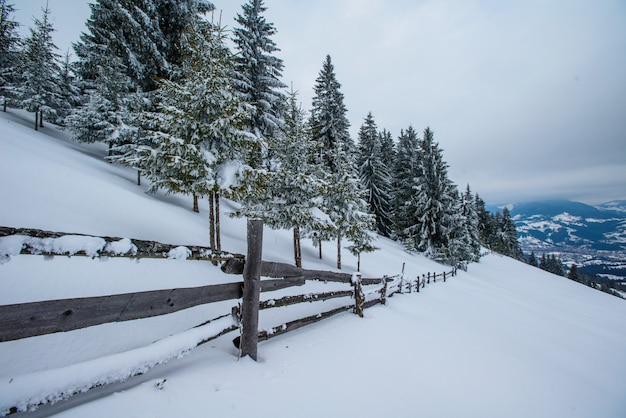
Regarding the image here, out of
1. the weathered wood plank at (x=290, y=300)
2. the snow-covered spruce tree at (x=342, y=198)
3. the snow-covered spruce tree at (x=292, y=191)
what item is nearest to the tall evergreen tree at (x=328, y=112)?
the snow-covered spruce tree at (x=342, y=198)

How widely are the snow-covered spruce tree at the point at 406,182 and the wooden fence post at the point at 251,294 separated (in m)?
30.2

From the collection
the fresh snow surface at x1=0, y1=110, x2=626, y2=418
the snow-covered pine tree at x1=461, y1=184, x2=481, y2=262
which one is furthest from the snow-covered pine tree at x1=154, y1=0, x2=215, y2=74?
the snow-covered pine tree at x1=461, y1=184, x2=481, y2=262

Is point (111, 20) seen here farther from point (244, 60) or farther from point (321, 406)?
point (321, 406)

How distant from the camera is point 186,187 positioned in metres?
11.0

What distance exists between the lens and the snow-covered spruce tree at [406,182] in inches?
1323

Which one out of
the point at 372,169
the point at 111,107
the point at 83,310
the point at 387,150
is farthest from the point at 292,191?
the point at 387,150

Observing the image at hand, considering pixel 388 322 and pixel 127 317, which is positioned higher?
pixel 127 317

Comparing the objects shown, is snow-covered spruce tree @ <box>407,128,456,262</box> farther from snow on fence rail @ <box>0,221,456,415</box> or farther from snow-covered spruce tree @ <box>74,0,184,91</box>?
snow on fence rail @ <box>0,221,456,415</box>

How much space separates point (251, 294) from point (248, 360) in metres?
0.86

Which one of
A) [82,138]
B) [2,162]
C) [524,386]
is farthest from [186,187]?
[82,138]

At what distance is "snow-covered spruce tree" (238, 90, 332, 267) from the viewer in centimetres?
1373

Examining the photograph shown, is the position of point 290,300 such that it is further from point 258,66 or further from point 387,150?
point 387,150

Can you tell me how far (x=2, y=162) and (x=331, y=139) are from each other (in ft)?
74.2

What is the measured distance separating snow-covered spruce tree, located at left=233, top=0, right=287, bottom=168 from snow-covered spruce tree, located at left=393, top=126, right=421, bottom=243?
2015cm
